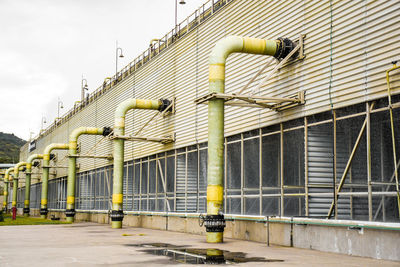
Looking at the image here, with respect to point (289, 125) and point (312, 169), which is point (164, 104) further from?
point (312, 169)

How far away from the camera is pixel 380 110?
15391mm

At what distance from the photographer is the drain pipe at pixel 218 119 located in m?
18.5

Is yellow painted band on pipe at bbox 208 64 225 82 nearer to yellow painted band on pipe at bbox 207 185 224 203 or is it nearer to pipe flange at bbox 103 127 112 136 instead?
yellow painted band on pipe at bbox 207 185 224 203

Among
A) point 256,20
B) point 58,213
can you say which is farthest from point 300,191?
point 58,213

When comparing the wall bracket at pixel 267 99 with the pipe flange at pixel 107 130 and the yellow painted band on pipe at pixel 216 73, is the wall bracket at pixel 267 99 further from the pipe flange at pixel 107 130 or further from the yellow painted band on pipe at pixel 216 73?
the pipe flange at pixel 107 130

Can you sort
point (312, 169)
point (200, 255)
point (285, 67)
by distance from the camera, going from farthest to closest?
point (285, 67), point (312, 169), point (200, 255)

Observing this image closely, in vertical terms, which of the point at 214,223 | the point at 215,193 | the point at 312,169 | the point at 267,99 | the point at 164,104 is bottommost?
the point at 214,223

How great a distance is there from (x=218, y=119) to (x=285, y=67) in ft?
11.6

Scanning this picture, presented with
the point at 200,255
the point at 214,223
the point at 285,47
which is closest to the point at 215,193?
the point at 214,223

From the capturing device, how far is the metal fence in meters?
16.1

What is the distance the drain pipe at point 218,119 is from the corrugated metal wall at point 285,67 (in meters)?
1.09

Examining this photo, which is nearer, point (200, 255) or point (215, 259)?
point (215, 259)

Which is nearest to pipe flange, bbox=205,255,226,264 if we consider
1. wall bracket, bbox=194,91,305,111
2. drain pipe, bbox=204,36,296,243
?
drain pipe, bbox=204,36,296,243

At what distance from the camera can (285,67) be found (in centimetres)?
2011
